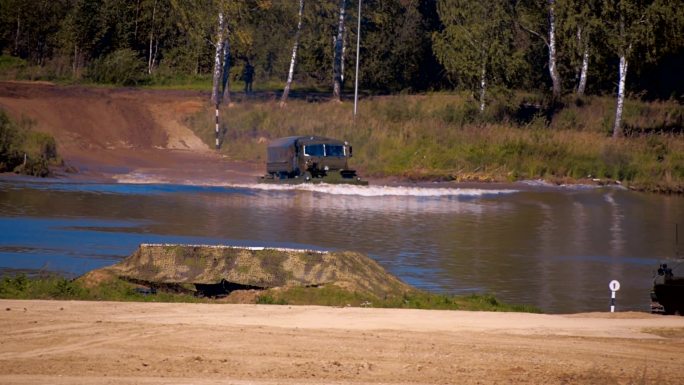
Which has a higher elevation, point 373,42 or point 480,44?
point 373,42

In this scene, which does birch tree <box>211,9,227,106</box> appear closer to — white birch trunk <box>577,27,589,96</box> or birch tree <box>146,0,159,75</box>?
birch tree <box>146,0,159,75</box>

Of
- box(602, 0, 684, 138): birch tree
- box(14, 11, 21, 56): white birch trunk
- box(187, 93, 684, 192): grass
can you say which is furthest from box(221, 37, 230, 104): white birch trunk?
box(14, 11, 21, 56): white birch trunk

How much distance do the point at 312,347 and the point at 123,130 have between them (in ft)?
134

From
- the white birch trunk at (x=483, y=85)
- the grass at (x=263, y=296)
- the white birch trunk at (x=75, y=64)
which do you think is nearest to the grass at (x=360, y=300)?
the grass at (x=263, y=296)

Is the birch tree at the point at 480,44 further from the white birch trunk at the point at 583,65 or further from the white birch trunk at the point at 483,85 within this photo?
the white birch trunk at the point at 583,65

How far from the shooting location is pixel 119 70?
206ft

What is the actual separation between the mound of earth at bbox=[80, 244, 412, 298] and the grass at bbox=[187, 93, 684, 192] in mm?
26878

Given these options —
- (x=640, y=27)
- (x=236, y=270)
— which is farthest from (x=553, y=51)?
(x=236, y=270)

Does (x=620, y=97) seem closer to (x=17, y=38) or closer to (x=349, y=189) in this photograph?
(x=349, y=189)

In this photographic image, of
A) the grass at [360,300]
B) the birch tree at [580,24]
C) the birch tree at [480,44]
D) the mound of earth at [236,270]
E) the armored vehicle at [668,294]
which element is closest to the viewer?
the grass at [360,300]

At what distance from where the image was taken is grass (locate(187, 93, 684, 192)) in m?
46.4

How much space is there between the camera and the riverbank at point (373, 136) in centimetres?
4597

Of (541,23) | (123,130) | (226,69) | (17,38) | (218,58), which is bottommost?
(123,130)

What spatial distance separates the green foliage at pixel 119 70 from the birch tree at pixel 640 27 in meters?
26.8
